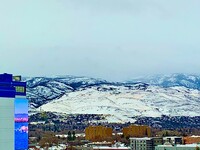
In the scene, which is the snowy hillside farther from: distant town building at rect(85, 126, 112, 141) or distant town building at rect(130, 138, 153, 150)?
distant town building at rect(130, 138, 153, 150)

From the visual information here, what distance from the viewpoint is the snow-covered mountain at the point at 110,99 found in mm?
107125

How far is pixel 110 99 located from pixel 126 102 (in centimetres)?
329

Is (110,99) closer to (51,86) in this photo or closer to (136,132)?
(51,86)

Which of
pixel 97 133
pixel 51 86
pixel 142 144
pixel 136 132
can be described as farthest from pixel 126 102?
pixel 142 144

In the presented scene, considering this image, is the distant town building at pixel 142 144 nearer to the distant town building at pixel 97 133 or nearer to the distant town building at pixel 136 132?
the distant town building at pixel 97 133

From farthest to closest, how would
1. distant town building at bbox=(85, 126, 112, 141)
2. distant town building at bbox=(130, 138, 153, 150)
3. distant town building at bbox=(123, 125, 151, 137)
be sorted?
distant town building at bbox=(123, 125, 151, 137) → distant town building at bbox=(85, 126, 112, 141) → distant town building at bbox=(130, 138, 153, 150)

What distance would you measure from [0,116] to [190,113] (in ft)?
311

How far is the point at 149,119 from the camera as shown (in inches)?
3868

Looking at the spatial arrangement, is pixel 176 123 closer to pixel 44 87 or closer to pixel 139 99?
pixel 139 99

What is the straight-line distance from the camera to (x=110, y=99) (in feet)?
384

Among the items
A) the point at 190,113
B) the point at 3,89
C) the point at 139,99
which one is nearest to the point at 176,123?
the point at 190,113

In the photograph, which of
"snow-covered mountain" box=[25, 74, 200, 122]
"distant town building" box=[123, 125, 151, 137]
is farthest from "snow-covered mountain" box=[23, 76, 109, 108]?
"distant town building" box=[123, 125, 151, 137]

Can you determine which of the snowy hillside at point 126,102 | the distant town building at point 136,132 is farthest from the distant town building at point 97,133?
the snowy hillside at point 126,102

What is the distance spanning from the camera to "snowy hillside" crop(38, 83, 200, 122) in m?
106
